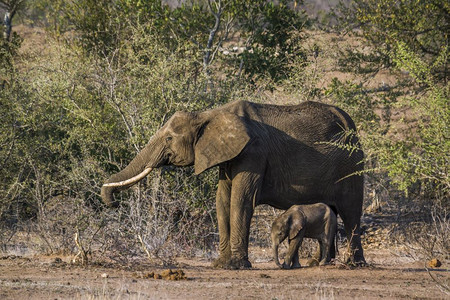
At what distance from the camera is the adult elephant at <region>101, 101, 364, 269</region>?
1092 cm

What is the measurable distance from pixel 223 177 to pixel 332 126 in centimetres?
183

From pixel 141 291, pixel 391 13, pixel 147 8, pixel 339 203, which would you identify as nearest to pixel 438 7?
pixel 391 13

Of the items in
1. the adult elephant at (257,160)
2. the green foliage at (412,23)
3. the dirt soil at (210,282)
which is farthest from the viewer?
the green foliage at (412,23)

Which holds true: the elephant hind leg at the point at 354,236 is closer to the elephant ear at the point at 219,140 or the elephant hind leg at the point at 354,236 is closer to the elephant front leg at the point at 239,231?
the elephant front leg at the point at 239,231

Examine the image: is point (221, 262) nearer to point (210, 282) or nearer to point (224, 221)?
point (224, 221)

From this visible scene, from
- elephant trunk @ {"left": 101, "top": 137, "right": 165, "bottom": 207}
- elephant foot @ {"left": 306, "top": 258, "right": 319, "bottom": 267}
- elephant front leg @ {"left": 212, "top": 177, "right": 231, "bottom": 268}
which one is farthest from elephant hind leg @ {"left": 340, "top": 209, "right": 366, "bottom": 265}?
elephant trunk @ {"left": 101, "top": 137, "right": 165, "bottom": 207}

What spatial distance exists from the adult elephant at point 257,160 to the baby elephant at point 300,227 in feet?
1.35

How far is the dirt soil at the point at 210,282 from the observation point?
8836 millimetres

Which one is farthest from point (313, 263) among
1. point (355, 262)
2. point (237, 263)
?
point (237, 263)

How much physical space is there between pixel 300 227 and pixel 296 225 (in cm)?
7

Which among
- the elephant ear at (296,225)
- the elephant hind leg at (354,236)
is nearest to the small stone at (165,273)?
the elephant ear at (296,225)

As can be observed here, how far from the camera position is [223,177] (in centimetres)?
1144

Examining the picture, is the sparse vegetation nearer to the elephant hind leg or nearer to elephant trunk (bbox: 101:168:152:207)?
elephant trunk (bbox: 101:168:152:207)

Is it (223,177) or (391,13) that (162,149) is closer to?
(223,177)
